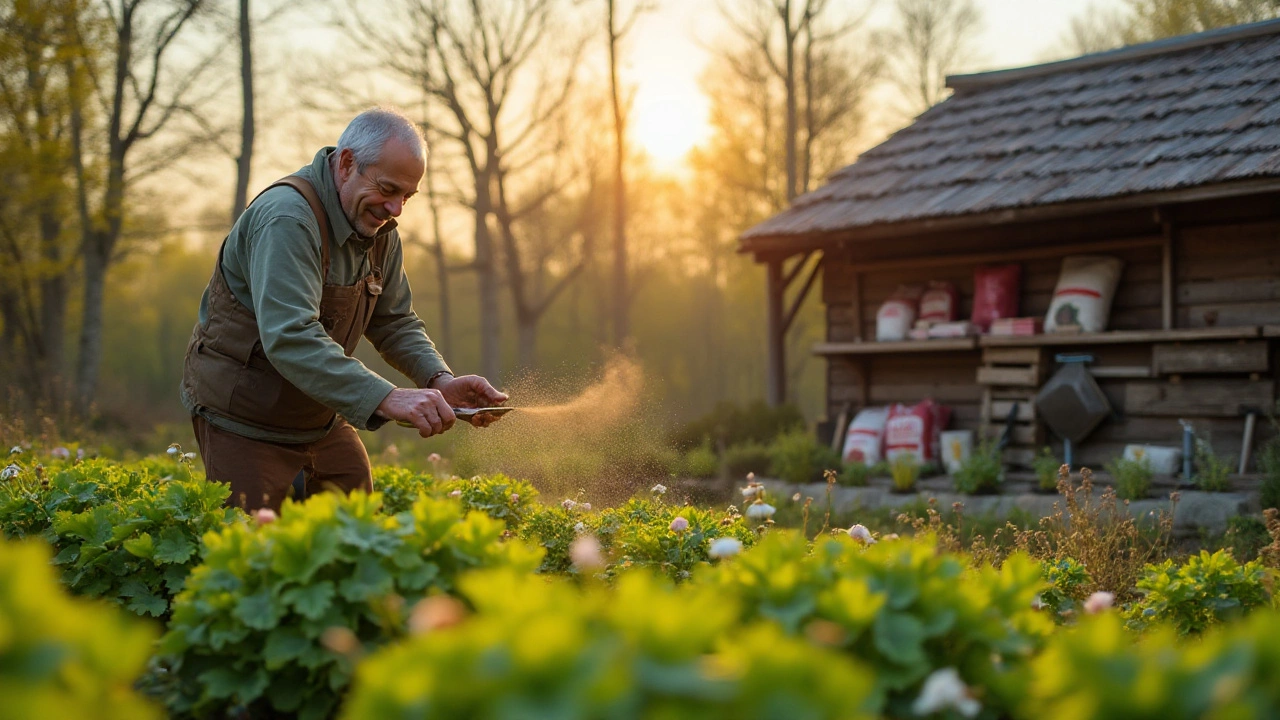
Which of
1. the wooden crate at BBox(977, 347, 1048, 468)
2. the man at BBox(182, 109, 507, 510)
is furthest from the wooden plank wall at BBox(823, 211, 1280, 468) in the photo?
the man at BBox(182, 109, 507, 510)

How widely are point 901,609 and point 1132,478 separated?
6826 mm

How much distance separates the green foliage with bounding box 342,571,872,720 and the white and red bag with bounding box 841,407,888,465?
30.8 ft

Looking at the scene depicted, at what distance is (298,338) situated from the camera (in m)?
3.55

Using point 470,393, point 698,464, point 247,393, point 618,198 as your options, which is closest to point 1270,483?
point 698,464

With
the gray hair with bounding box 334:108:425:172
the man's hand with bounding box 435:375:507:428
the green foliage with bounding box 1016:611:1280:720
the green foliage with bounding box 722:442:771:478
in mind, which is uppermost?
the gray hair with bounding box 334:108:425:172

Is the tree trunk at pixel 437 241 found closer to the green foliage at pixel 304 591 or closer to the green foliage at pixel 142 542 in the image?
the green foliage at pixel 142 542

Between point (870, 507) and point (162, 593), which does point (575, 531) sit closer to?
point (162, 593)

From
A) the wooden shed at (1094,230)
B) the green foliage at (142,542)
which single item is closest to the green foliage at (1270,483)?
the wooden shed at (1094,230)

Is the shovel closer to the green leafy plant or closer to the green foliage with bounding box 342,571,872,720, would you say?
the green foliage with bounding box 342,571,872,720

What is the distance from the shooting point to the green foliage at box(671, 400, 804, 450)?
1307cm

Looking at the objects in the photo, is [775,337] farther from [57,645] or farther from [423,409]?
[57,645]

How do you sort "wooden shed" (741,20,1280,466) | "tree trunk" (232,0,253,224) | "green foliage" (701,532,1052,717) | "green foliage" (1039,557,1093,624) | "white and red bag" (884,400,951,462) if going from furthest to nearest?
"tree trunk" (232,0,253,224) → "white and red bag" (884,400,951,462) → "wooden shed" (741,20,1280,466) → "green foliage" (1039,557,1093,624) → "green foliage" (701,532,1052,717)

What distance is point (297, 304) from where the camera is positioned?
365 centimetres

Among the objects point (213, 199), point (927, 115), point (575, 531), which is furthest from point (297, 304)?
point (213, 199)
